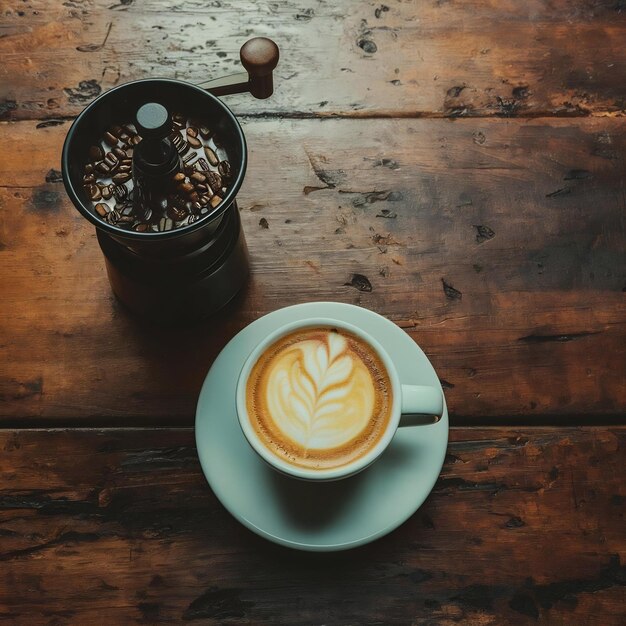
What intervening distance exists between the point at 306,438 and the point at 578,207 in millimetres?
589

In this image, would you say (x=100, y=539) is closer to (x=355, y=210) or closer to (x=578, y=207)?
(x=355, y=210)

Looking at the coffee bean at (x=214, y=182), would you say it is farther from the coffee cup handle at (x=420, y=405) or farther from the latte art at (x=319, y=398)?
the coffee cup handle at (x=420, y=405)

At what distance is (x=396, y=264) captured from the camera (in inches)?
44.3

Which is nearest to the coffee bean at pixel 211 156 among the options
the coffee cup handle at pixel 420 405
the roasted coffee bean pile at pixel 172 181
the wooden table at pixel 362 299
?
the roasted coffee bean pile at pixel 172 181

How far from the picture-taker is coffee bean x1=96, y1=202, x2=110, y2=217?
0.89 metres

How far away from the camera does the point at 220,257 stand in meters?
0.98

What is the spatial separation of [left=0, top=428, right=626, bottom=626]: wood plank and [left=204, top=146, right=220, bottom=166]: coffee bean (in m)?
0.40

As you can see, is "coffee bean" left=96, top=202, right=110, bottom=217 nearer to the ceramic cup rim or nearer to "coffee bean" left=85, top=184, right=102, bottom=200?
"coffee bean" left=85, top=184, right=102, bottom=200

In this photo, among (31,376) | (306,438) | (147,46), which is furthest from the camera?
(147,46)

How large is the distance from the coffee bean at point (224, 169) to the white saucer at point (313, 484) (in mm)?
231

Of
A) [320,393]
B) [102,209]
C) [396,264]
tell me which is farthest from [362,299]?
[102,209]

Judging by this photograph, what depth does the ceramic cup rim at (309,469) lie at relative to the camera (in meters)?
0.89

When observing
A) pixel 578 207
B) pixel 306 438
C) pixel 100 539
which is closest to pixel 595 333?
pixel 578 207

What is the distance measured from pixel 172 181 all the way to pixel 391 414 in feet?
1.32
